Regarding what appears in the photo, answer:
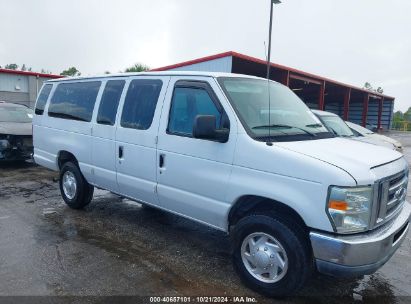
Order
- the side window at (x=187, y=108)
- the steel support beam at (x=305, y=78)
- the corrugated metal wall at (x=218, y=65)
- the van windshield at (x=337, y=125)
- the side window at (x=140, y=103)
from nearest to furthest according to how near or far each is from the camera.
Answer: the side window at (x=187, y=108)
the side window at (x=140, y=103)
the van windshield at (x=337, y=125)
the corrugated metal wall at (x=218, y=65)
the steel support beam at (x=305, y=78)

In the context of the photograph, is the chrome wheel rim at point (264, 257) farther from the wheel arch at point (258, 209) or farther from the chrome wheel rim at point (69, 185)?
the chrome wheel rim at point (69, 185)

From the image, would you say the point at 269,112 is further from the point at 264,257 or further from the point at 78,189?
the point at 78,189

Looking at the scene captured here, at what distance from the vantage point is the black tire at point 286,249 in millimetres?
3223

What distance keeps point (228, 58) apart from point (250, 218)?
13578 millimetres

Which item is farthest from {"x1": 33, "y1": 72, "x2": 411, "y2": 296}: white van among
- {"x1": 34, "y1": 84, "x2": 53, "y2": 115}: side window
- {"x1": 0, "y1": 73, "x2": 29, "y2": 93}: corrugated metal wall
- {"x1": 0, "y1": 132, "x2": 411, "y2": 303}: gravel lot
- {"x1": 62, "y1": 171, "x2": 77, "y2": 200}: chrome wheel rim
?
{"x1": 0, "y1": 73, "x2": 29, "y2": 93}: corrugated metal wall

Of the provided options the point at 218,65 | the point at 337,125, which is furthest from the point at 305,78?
the point at 337,125

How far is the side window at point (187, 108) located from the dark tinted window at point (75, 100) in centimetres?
181

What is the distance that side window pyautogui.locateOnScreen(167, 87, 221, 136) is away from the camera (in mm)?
3972

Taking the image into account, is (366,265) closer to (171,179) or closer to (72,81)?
(171,179)

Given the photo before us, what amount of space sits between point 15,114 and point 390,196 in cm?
1073

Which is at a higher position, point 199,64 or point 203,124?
point 199,64

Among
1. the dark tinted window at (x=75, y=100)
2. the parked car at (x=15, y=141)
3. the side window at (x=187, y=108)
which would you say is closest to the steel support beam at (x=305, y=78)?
the parked car at (x=15, y=141)

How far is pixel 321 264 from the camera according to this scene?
10.1 ft

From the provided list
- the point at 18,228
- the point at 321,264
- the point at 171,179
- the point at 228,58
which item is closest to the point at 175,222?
the point at 171,179
